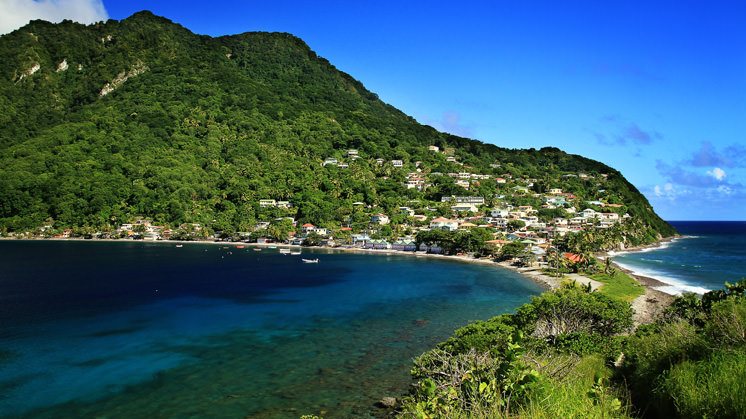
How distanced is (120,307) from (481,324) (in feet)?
113

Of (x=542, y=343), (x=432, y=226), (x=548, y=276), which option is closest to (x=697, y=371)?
(x=542, y=343)

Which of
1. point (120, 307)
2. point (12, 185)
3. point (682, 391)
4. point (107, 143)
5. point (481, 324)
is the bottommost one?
point (120, 307)

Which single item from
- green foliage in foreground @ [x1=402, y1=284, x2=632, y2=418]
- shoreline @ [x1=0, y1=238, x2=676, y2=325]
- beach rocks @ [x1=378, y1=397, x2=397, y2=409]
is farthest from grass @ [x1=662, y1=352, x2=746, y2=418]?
shoreline @ [x1=0, y1=238, x2=676, y2=325]

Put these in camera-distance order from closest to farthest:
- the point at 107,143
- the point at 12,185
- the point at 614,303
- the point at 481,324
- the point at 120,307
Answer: the point at 481,324
the point at 614,303
the point at 120,307
the point at 12,185
the point at 107,143

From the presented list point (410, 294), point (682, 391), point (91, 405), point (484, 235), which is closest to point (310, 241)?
point (484, 235)

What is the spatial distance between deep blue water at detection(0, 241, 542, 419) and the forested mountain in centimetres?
5525

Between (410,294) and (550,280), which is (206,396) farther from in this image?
(550,280)

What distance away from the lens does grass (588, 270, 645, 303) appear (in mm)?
42153

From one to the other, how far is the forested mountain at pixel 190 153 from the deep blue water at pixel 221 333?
55.3 m

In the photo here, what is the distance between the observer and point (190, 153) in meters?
138

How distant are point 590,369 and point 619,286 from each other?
37382mm

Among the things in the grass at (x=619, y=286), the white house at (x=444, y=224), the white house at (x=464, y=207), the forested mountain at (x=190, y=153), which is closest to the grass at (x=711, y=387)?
the grass at (x=619, y=286)

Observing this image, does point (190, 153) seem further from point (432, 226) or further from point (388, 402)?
point (388, 402)

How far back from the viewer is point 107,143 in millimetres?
132125
